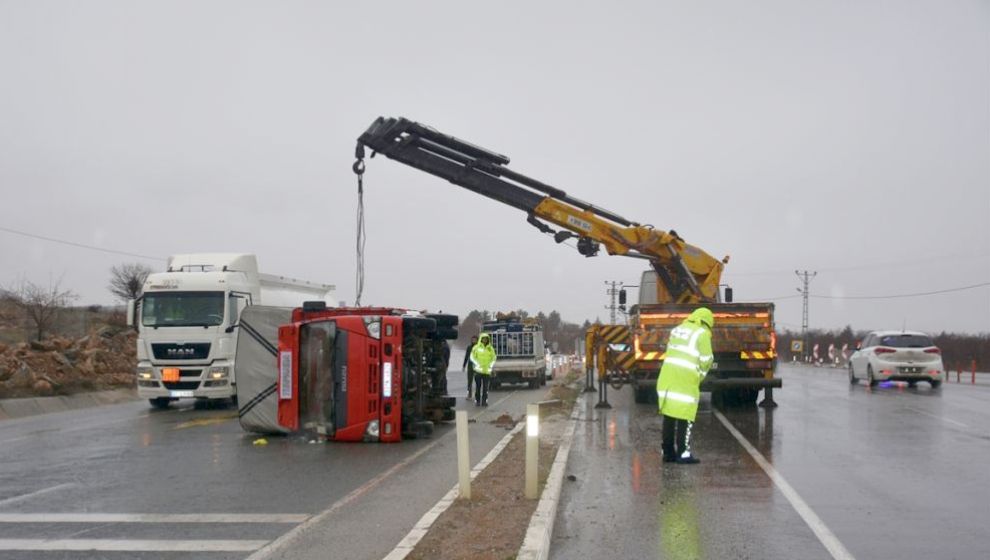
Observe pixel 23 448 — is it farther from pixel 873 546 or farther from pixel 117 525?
pixel 873 546

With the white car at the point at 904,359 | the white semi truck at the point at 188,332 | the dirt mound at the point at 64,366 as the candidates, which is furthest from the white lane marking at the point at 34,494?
the white car at the point at 904,359

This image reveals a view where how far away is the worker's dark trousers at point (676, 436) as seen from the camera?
10594 mm

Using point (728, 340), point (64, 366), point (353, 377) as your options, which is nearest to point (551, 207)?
point (728, 340)

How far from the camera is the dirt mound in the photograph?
72.2ft

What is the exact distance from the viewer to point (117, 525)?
764 centimetres

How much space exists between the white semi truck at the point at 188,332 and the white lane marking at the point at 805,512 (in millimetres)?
12205

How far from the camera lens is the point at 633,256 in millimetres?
19188

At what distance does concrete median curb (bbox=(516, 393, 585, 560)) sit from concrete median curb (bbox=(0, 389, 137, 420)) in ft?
47.5

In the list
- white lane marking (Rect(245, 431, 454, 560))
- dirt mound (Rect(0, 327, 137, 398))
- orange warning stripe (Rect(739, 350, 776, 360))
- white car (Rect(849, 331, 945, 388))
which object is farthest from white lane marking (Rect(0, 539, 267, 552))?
white car (Rect(849, 331, 945, 388))

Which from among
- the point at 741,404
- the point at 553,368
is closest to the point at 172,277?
the point at 741,404

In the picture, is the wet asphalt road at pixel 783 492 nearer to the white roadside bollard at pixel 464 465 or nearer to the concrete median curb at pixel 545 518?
the concrete median curb at pixel 545 518

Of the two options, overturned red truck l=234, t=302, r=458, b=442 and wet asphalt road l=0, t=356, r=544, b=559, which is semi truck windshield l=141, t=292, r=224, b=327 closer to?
wet asphalt road l=0, t=356, r=544, b=559

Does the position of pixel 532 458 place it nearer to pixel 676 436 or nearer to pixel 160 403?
pixel 676 436

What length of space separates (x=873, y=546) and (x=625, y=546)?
73.4 inches
